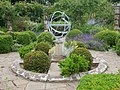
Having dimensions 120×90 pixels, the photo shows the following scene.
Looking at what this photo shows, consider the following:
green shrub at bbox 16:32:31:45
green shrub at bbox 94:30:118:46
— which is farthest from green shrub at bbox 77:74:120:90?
green shrub at bbox 16:32:31:45

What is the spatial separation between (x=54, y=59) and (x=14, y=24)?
8.27 meters

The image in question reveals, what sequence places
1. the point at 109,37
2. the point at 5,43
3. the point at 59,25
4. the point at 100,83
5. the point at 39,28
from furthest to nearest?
the point at 39,28, the point at 109,37, the point at 5,43, the point at 59,25, the point at 100,83

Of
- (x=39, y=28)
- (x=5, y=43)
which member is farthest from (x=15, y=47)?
(x=39, y=28)

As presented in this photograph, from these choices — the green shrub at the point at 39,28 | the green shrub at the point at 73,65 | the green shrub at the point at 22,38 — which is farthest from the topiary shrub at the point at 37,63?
the green shrub at the point at 39,28

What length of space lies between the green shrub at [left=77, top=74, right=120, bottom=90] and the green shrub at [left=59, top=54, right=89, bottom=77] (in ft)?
5.81

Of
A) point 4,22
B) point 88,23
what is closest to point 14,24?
point 4,22

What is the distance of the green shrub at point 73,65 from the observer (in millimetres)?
5188

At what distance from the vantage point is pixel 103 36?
999 cm

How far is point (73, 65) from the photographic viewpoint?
5176 millimetres

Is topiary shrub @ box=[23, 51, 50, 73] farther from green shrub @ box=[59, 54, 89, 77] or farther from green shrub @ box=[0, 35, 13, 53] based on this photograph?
green shrub @ box=[0, 35, 13, 53]

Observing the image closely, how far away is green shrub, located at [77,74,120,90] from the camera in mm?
2945

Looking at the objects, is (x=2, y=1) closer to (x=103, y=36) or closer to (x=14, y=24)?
(x=14, y=24)

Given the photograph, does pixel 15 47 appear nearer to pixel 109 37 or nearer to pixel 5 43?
pixel 5 43

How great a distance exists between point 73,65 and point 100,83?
210cm
